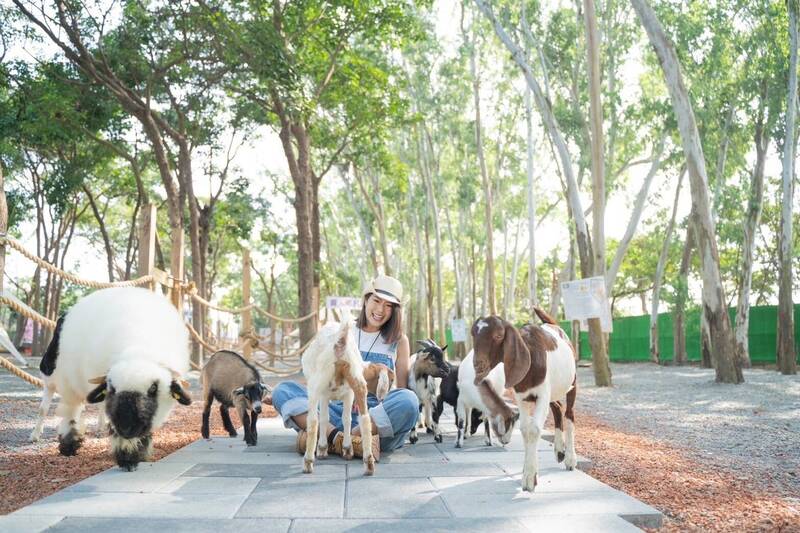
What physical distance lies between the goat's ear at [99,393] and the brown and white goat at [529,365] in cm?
236

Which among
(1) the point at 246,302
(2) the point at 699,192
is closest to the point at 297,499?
(2) the point at 699,192

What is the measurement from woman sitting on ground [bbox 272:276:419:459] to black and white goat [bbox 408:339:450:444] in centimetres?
68

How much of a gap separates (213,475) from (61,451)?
4.98ft

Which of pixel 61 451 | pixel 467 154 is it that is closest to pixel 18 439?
pixel 61 451

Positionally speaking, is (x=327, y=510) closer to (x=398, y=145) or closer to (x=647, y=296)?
(x=398, y=145)

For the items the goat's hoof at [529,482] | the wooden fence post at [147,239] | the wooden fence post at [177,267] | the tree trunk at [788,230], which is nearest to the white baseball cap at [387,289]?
the goat's hoof at [529,482]

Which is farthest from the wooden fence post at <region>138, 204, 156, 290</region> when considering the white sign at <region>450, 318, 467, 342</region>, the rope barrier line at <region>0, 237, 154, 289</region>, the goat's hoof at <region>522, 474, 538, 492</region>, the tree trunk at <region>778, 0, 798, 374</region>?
the white sign at <region>450, 318, 467, 342</region>

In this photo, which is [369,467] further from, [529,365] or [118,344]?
[118,344]

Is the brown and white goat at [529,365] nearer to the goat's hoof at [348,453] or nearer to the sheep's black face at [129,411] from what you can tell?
the goat's hoof at [348,453]

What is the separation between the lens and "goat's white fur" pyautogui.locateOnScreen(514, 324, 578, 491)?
12.9ft

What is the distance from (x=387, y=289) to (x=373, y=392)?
2.59 ft

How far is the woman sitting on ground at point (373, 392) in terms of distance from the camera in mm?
5211

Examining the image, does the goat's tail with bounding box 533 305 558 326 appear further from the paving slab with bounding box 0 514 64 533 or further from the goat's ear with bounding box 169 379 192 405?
the paving slab with bounding box 0 514 64 533

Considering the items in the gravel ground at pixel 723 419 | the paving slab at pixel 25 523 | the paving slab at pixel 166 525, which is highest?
the paving slab at pixel 25 523
